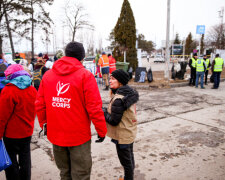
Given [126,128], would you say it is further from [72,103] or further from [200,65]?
[200,65]

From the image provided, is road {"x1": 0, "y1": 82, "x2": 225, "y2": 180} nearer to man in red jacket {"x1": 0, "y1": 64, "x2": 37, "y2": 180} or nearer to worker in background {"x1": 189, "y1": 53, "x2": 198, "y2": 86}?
man in red jacket {"x1": 0, "y1": 64, "x2": 37, "y2": 180}

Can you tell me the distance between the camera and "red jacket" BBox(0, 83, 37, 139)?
7.18ft

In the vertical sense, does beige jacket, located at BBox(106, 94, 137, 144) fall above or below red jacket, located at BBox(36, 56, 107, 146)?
below

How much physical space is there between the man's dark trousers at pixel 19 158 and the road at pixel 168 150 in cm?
43

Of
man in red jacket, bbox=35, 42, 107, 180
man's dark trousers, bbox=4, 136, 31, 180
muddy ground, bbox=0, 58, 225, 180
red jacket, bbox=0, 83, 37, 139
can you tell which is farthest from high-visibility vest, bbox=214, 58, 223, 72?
man's dark trousers, bbox=4, 136, 31, 180

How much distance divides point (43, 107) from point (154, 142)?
2685 mm

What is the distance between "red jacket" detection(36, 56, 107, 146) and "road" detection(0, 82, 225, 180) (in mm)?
1265

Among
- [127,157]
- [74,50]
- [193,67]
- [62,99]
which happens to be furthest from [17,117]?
[193,67]

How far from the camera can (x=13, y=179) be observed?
243cm

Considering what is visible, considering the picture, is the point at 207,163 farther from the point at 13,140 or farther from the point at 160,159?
the point at 13,140

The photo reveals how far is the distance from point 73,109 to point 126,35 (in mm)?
12243

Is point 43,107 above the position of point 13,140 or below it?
above

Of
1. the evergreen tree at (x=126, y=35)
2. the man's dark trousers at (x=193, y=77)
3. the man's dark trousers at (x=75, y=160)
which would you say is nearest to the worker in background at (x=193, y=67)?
the man's dark trousers at (x=193, y=77)

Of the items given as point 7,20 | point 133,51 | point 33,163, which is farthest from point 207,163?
point 7,20
